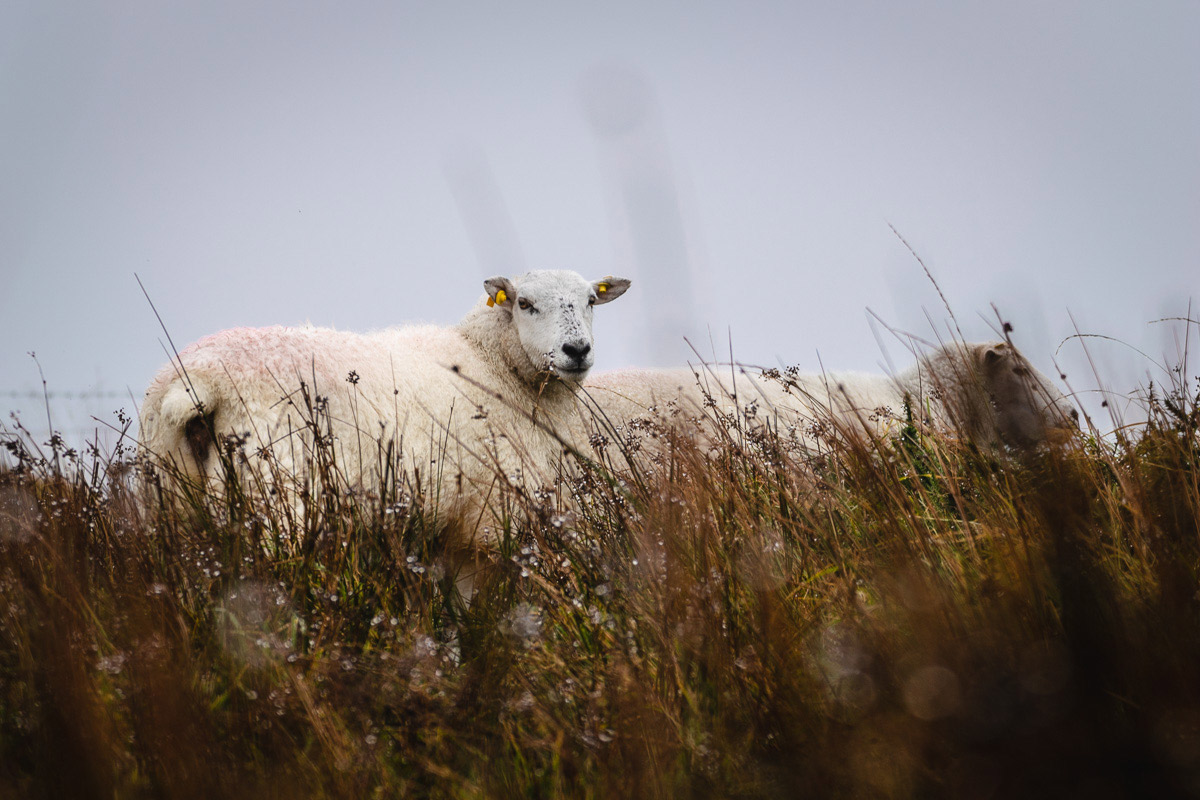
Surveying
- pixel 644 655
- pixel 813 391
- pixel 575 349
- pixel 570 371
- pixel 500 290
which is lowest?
pixel 644 655

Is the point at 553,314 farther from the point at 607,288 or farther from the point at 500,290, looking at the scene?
the point at 607,288

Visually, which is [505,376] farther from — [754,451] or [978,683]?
[978,683]

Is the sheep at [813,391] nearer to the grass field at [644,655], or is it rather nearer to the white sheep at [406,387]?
the white sheep at [406,387]

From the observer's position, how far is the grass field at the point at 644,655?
1.13 meters

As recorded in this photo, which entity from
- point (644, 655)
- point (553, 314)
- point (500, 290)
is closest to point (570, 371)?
point (553, 314)

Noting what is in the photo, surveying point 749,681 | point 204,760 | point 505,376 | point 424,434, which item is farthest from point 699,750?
point 505,376

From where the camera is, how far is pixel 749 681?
1.46 meters

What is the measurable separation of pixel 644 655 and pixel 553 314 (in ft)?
12.3

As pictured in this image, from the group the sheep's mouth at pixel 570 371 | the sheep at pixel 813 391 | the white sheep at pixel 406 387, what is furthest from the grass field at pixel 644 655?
the sheep's mouth at pixel 570 371

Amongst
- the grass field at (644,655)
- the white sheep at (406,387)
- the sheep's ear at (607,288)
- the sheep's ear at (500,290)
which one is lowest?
the grass field at (644,655)

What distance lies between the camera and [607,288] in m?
5.90

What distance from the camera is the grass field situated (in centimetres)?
113

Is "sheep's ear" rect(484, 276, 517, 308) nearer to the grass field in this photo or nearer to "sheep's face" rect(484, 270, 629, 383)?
"sheep's face" rect(484, 270, 629, 383)

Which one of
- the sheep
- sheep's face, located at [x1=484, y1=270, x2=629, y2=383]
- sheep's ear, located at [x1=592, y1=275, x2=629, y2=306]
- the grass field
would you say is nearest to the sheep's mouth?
sheep's face, located at [x1=484, y1=270, x2=629, y2=383]
